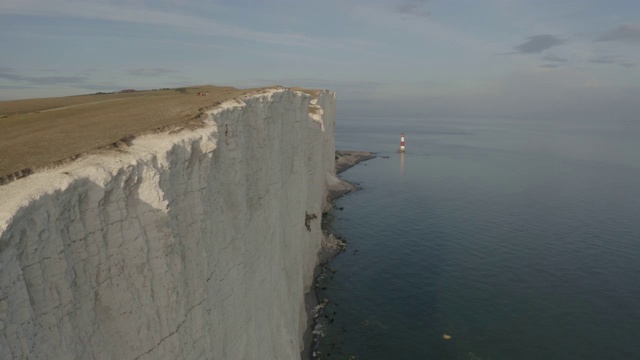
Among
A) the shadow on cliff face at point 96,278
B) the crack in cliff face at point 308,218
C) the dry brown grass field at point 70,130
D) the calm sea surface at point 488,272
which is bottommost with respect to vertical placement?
the calm sea surface at point 488,272

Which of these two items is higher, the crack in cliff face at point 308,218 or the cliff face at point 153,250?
the cliff face at point 153,250

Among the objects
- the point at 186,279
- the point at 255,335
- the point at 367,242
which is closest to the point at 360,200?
the point at 367,242

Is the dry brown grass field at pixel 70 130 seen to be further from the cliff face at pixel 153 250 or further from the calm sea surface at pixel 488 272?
the calm sea surface at pixel 488 272

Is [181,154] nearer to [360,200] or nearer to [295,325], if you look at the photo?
[295,325]

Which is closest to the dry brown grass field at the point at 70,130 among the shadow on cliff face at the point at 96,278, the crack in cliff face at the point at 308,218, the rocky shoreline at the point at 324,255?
the shadow on cliff face at the point at 96,278

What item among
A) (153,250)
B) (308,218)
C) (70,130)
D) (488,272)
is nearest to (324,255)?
(308,218)

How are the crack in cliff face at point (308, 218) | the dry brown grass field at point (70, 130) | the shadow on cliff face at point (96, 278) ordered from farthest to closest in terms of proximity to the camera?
the crack in cliff face at point (308, 218) → the dry brown grass field at point (70, 130) → the shadow on cliff face at point (96, 278)

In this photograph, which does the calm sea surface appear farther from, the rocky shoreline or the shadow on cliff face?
the shadow on cliff face
